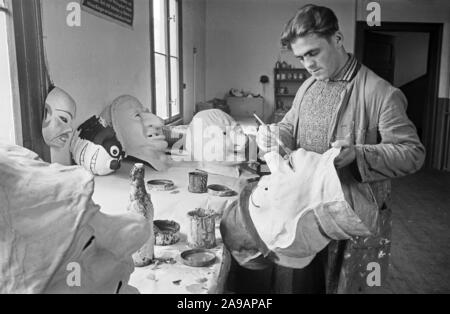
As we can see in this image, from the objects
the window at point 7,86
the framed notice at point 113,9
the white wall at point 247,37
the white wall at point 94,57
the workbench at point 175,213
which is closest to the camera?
the workbench at point 175,213

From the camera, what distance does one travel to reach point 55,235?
80 cm

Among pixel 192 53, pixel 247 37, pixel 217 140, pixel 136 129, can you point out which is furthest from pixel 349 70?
pixel 247 37

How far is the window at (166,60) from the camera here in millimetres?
4100

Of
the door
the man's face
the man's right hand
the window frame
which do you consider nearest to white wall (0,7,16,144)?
the man's right hand

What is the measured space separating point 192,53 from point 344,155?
459 cm

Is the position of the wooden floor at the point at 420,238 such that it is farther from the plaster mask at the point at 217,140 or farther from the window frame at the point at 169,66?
the window frame at the point at 169,66

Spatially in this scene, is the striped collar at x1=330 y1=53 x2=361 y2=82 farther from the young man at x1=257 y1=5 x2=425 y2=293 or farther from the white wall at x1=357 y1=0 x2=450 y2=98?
the white wall at x1=357 y1=0 x2=450 y2=98

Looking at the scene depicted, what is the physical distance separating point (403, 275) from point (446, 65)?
468 centimetres

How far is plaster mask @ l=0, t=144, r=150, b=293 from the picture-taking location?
776 millimetres

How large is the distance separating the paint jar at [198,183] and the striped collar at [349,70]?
2.90 ft

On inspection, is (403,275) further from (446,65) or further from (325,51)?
(446,65)

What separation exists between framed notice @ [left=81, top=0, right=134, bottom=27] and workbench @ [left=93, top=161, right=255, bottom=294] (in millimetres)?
941

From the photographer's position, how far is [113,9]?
2.84m

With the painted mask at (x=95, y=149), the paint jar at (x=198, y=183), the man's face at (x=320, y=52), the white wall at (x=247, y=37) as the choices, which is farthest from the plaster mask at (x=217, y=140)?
the white wall at (x=247, y=37)
